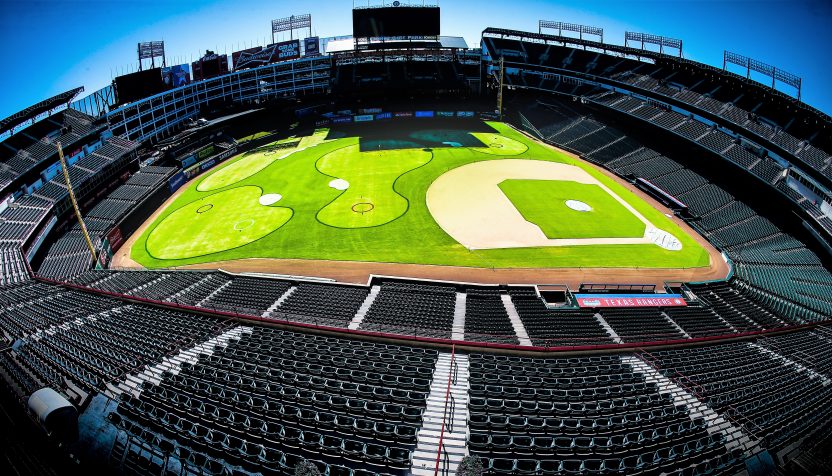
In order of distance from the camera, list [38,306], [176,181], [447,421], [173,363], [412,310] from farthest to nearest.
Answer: [176,181]
[412,310]
[38,306]
[173,363]
[447,421]

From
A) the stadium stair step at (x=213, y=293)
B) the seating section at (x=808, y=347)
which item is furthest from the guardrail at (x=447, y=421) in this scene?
the seating section at (x=808, y=347)

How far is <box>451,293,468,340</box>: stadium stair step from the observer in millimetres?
25391

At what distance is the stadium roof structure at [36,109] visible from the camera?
51.6 m

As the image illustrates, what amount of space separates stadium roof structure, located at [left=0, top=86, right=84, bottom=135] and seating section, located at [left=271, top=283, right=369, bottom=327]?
46.6 metres

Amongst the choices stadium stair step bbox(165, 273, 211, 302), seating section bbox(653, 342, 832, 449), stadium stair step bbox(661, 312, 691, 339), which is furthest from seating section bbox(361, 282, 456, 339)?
stadium stair step bbox(661, 312, 691, 339)

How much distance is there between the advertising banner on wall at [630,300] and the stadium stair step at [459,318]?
29.4ft

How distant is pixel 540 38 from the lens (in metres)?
86.9

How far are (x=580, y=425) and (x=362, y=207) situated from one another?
3911cm

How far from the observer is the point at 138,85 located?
67188 millimetres

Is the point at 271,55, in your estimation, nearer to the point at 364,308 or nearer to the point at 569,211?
the point at 569,211

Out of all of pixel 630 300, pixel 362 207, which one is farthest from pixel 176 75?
pixel 630 300

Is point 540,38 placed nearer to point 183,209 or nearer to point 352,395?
point 183,209

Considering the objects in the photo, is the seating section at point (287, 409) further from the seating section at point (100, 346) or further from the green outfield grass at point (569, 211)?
the green outfield grass at point (569, 211)

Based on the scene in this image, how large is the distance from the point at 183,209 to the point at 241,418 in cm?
4488
